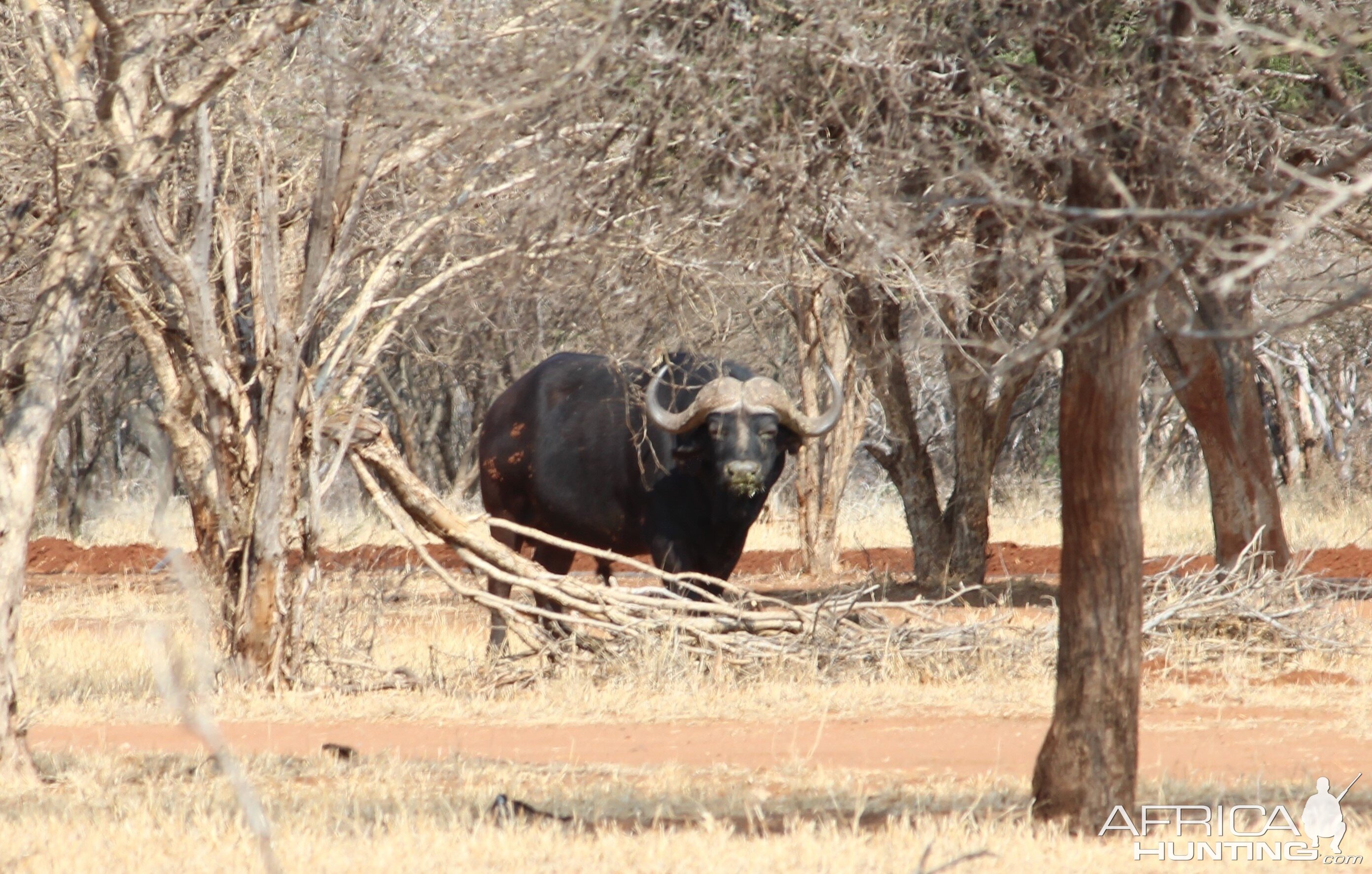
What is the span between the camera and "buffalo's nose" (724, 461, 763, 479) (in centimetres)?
1145

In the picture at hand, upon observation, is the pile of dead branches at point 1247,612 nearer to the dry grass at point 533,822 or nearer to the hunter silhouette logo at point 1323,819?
the dry grass at point 533,822

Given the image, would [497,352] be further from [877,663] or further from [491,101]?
[491,101]

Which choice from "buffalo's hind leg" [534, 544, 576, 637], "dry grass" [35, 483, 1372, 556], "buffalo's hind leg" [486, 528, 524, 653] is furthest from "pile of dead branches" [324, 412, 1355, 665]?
"dry grass" [35, 483, 1372, 556]

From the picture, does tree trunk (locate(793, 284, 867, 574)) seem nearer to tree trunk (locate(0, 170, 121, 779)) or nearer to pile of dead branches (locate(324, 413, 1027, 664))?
pile of dead branches (locate(324, 413, 1027, 664))

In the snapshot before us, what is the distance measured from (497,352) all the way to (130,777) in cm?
1747

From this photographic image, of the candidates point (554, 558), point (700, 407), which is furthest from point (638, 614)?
A: point (554, 558)

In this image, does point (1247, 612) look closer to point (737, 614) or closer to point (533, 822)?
point (737, 614)

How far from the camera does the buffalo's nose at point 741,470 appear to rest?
37.6ft

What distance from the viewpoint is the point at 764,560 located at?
22.0 meters

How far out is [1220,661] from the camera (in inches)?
428

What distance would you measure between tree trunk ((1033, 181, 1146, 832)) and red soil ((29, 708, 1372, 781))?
58.6 inches

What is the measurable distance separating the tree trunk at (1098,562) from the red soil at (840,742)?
4.88 feet

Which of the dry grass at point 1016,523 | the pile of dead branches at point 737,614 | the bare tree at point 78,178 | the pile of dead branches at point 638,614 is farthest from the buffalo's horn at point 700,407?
the dry grass at point 1016,523

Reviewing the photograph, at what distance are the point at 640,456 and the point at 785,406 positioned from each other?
140 centimetres
